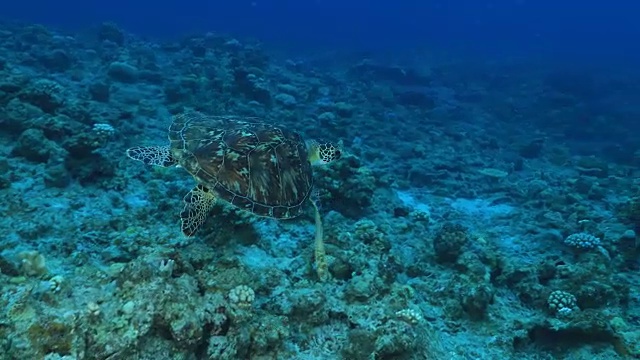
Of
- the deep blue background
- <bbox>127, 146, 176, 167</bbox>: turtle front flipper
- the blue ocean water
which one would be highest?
<bbox>127, 146, 176, 167</bbox>: turtle front flipper

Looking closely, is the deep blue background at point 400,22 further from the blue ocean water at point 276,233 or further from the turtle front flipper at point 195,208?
the turtle front flipper at point 195,208

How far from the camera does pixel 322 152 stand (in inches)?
254

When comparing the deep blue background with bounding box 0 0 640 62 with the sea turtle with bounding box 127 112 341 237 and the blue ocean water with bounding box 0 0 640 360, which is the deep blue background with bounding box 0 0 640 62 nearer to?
the blue ocean water with bounding box 0 0 640 360

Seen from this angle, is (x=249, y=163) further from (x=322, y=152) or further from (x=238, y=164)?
(x=322, y=152)

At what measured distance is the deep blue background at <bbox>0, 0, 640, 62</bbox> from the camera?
45.3 meters

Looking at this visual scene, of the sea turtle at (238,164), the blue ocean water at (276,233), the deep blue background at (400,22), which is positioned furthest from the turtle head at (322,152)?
the deep blue background at (400,22)

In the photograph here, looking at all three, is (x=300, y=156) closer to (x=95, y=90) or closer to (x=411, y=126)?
(x=95, y=90)

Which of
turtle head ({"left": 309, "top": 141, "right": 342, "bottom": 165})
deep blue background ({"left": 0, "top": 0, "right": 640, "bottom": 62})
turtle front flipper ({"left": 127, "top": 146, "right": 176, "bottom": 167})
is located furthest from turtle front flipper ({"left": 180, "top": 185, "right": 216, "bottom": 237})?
deep blue background ({"left": 0, "top": 0, "right": 640, "bottom": 62})

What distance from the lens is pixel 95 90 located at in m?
10.8

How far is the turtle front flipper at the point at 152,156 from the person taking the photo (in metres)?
5.41

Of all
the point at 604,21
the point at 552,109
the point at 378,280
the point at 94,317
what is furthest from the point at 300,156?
the point at 604,21

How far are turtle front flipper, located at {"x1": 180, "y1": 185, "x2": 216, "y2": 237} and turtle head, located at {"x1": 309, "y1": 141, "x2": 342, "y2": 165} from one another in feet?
6.56

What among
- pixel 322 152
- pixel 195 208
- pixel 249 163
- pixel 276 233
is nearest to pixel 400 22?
pixel 322 152

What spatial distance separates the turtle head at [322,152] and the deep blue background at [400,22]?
35.6 m
